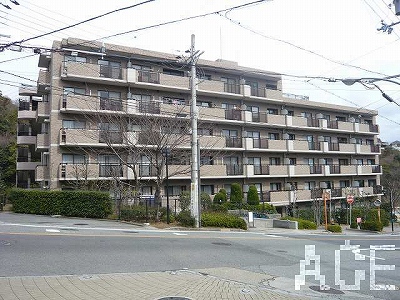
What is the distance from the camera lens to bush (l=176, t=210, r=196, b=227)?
19.6m

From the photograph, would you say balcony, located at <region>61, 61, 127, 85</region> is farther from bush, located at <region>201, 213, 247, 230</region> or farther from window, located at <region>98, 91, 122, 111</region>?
bush, located at <region>201, 213, 247, 230</region>

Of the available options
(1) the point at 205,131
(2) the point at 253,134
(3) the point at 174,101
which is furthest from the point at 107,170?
(2) the point at 253,134

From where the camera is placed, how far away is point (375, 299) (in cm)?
727

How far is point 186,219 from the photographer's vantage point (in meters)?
19.8

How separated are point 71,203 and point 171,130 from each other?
7.49 meters

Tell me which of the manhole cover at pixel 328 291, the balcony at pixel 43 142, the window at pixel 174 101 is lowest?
the manhole cover at pixel 328 291

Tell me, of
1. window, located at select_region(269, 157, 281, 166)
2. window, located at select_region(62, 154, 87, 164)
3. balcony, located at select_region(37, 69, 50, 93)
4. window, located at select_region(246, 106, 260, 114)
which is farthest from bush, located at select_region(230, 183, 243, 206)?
balcony, located at select_region(37, 69, 50, 93)

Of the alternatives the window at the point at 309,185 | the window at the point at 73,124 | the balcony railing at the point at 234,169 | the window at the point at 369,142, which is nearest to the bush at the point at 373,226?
the window at the point at 309,185

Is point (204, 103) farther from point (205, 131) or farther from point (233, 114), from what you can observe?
point (233, 114)

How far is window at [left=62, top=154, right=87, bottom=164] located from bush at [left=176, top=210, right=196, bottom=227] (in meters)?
10.2

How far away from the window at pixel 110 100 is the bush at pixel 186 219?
11018 mm

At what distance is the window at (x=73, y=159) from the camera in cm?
2653

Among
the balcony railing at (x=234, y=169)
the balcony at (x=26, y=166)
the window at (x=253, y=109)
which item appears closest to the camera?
the balcony railing at (x=234, y=169)

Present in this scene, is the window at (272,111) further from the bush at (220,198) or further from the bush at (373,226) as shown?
the bush at (373,226)
